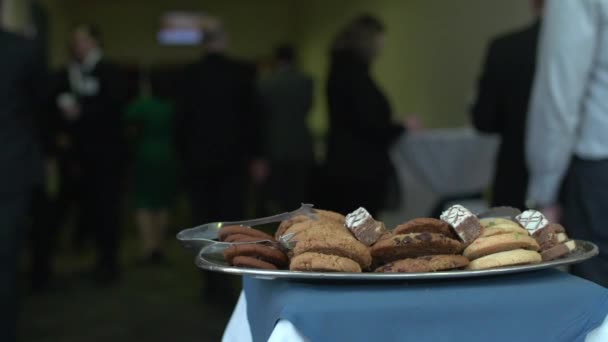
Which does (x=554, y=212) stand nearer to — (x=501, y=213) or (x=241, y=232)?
(x=501, y=213)

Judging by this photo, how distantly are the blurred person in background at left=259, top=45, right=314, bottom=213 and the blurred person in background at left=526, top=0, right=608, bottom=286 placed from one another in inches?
109

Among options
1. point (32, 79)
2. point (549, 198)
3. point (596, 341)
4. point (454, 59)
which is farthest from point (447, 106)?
point (596, 341)

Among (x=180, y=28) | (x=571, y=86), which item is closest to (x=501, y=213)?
(x=571, y=86)

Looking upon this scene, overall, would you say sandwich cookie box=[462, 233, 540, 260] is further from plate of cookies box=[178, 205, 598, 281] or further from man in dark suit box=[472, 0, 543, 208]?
man in dark suit box=[472, 0, 543, 208]

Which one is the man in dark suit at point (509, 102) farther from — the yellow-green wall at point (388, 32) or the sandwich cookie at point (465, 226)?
the yellow-green wall at point (388, 32)

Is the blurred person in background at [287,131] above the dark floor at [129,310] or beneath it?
above

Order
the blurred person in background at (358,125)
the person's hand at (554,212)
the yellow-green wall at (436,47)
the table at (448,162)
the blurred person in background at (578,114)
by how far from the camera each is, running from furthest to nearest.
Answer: the yellow-green wall at (436,47) < the table at (448,162) < the blurred person in background at (358,125) < the person's hand at (554,212) < the blurred person in background at (578,114)

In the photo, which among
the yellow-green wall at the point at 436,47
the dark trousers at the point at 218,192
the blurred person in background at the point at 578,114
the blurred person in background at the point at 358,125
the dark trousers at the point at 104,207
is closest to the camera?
the blurred person in background at the point at 578,114

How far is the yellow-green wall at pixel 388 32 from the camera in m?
5.25

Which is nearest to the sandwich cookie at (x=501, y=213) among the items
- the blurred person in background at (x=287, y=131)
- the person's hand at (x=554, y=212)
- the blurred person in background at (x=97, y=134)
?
the person's hand at (x=554, y=212)

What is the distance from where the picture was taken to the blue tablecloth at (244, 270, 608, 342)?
85cm

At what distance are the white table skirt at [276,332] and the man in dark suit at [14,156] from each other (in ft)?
4.85

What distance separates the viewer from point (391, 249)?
934 mm

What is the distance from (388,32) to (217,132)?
3.96 m
